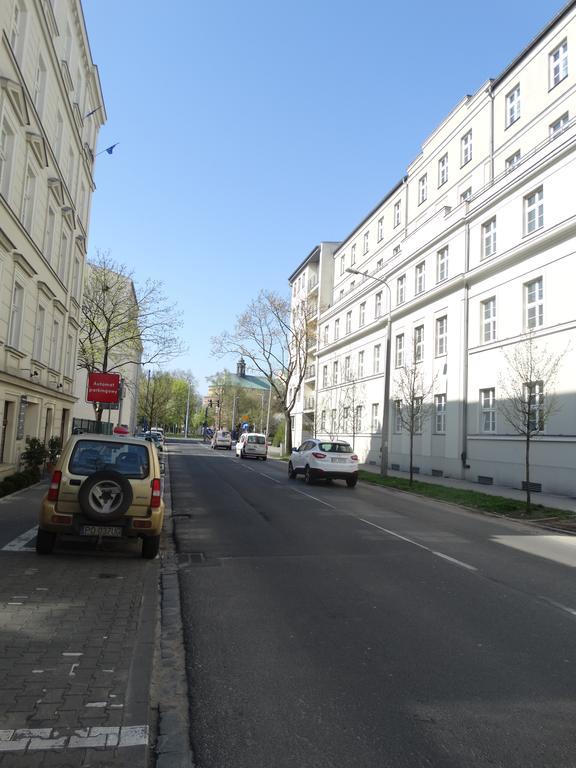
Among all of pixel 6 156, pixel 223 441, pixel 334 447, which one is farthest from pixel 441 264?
pixel 223 441

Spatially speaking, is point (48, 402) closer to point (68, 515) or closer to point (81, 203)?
point (81, 203)

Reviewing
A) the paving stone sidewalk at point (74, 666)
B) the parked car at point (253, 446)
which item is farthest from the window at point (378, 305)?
the paving stone sidewalk at point (74, 666)

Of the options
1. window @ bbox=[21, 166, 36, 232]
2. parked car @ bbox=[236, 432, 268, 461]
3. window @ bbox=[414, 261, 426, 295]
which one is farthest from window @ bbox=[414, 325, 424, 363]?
window @ bbox=[21, 166, 36, 232]

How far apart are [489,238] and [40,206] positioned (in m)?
17.9

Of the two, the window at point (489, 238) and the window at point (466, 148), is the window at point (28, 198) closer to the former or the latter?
the window at point (489, 238)

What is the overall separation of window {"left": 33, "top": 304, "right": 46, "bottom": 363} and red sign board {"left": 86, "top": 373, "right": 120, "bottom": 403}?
7.11ft

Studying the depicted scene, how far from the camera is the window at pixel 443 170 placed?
33406 mm

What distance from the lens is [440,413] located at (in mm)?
28562

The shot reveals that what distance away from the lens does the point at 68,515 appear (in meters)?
7.58

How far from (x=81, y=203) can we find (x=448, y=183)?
1949cm

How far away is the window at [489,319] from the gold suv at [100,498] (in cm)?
1989

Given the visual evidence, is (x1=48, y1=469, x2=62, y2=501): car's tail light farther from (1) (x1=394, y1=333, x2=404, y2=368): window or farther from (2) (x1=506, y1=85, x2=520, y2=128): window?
(1) (x1=394, y1=333, x2=404, y2=368): window

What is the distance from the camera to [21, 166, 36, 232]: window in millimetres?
16484

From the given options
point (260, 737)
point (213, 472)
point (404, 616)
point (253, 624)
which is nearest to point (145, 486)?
point (253, 624)
